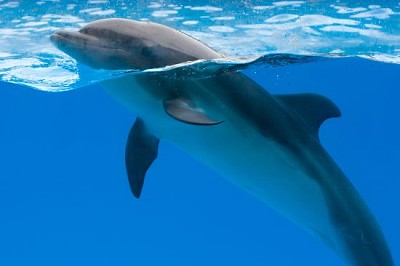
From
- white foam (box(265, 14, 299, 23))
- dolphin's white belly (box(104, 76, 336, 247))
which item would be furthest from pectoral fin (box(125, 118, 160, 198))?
white foam (box(265, 14, 299, 23))

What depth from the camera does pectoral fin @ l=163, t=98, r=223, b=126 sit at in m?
4.21

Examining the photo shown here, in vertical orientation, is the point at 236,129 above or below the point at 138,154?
above

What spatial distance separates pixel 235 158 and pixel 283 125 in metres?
0.67

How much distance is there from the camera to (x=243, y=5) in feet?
33.3

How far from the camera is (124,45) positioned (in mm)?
4867

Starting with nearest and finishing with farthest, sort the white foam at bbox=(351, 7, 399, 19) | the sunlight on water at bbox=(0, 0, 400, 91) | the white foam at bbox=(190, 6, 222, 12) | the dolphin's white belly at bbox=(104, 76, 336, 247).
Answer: the dolphin's white belly at bbox=(104, 76, 336, 247) < the sunlight on water at bbox=(0, 0, 400, 91) < the white foam at bbox=(351, 7, 399, 19) < the white foam at bbox=(190, 6, 222, 12)

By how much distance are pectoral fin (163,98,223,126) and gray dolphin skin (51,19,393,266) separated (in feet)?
0.04

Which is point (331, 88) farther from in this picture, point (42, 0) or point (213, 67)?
point (213, 67)

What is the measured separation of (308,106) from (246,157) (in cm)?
93

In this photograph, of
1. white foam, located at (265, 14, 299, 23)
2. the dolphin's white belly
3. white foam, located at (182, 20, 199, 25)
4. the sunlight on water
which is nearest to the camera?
the dolphin's white belly

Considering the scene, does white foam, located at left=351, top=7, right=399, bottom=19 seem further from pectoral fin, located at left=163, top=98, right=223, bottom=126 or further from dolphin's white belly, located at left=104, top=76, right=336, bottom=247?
pectoral fin, located at left=163, top=98, right=223, bottom=126

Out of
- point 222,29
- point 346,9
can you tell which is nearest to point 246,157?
point 222,29

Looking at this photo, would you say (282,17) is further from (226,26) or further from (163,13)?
(163,13)

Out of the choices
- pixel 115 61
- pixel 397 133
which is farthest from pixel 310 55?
pixel 397 133
